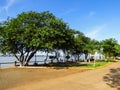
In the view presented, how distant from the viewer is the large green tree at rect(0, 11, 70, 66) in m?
29.4

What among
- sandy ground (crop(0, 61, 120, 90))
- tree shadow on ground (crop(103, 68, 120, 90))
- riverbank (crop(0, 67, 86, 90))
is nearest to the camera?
sandy ground (crop(0, 61, 120, 90))

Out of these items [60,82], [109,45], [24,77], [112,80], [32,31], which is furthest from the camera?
[109,45]

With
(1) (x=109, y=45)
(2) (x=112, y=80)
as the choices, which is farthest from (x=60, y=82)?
Result: (1) (x=109, y=45)

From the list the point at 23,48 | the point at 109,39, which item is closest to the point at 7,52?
the point at 23,48

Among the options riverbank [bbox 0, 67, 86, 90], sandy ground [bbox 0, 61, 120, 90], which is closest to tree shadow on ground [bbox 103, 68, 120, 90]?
sandy ground [bbox 0, 61, 120, 90]

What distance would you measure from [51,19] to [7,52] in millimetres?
7987

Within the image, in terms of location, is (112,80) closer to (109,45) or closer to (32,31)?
(32,31)

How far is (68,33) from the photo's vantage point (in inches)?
1340

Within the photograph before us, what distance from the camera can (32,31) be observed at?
29.7 m

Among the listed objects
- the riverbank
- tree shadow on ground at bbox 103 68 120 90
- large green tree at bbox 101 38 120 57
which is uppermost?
large green tree at bbox 101 38 120 57

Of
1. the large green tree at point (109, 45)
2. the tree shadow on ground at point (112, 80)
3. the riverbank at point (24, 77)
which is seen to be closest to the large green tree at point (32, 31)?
the riverbank at point (24, 77)

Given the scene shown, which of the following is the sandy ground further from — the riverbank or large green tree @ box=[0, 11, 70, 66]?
large green tree @ box=[0, 11, 70, 66]

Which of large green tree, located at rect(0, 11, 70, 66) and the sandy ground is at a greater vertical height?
large green tree, located at rect(0, 11, 70, 66)

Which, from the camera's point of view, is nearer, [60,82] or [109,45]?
[60,82]
